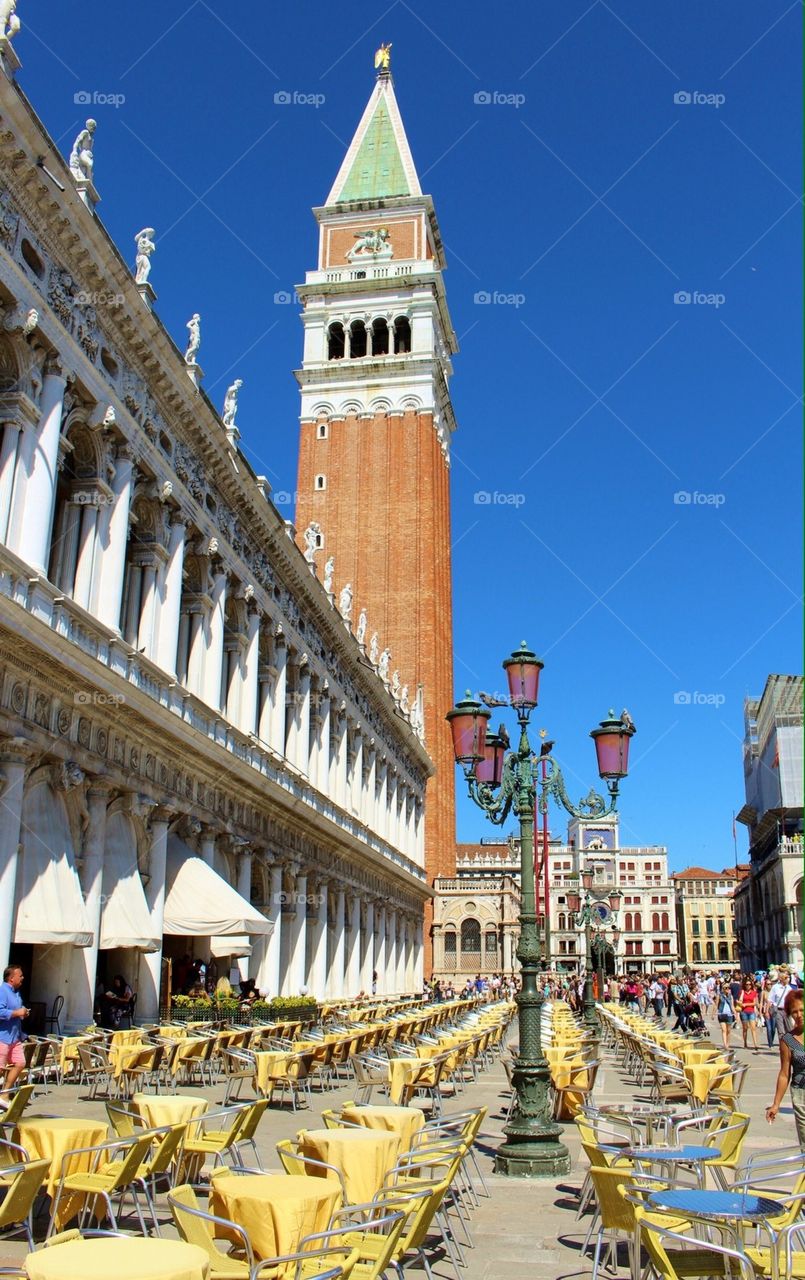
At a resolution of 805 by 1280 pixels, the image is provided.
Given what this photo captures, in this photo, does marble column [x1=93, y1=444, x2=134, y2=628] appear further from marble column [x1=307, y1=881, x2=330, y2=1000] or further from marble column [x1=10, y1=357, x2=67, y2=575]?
marble column [x1=307, y1=881, x2=330, y2=1000]

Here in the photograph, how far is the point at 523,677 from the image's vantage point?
11.4 metres

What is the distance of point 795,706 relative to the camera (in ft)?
258

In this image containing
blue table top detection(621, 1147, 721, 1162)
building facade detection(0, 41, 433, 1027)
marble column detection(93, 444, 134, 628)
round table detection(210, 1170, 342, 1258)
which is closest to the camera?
round table detection(210, 1170, 342, 1258)

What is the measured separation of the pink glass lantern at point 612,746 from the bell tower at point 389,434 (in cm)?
4444

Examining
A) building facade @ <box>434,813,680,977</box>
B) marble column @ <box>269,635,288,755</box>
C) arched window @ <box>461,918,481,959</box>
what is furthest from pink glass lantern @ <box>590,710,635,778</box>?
building facade @ <box>434,813,680,977</box>

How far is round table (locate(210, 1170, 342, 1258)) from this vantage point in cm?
542

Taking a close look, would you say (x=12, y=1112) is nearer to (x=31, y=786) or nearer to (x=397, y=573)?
(x=31, y=786)

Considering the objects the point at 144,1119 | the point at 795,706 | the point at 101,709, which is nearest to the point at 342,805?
the point at 101,709

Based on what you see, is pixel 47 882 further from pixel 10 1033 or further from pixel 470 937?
pixel 470 937

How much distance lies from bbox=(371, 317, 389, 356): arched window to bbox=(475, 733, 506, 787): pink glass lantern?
54.5 m

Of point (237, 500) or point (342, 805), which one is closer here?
point (237, 500)

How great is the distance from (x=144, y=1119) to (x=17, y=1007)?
3307 mm

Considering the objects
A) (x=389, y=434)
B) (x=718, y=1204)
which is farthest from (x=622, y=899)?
(x=718, y=1204)

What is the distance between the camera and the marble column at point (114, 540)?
1917cm
